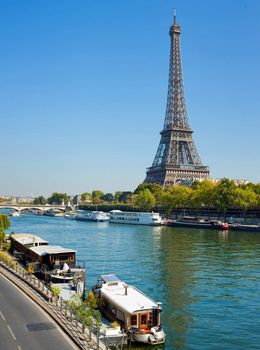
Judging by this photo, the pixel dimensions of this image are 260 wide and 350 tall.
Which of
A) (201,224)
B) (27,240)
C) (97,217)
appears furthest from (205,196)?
(27,240)

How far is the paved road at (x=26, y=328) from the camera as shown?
1819cm

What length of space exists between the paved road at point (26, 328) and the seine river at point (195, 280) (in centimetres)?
661

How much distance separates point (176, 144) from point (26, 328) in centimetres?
15385

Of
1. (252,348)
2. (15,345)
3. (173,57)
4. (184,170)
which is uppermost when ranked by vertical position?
(173,57)

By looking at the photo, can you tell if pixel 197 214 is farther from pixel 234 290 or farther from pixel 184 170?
pixel 234 290

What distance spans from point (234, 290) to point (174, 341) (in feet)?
44.1

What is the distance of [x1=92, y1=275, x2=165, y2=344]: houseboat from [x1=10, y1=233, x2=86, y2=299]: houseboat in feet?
12.8

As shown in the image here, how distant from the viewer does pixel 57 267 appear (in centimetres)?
3497

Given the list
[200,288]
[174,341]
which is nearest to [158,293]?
[200,288]

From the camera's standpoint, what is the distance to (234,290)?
3534 cm

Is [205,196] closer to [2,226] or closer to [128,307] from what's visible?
[2,226]

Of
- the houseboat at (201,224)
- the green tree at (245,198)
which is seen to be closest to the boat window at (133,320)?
the houseboat at (201,224)

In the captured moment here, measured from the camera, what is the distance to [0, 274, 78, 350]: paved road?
18.2 metres

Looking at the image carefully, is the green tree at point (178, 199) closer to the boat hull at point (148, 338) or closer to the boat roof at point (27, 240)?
the boat roof at point (27, 240)
